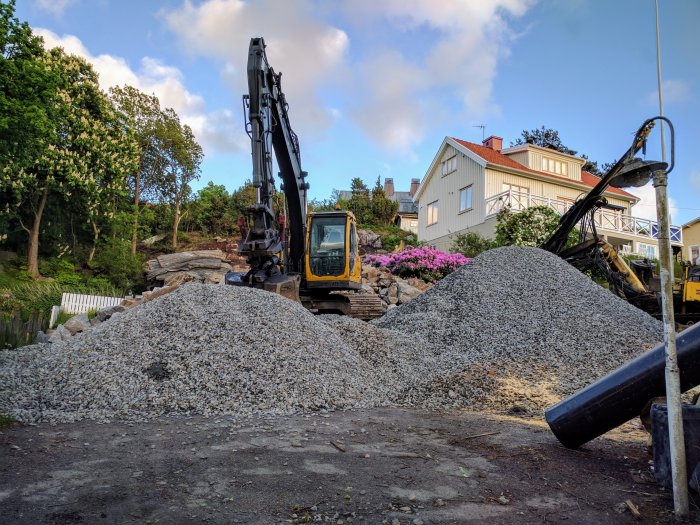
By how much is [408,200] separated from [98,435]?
39508 mm

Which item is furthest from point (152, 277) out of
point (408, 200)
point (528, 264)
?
point (408, 200)

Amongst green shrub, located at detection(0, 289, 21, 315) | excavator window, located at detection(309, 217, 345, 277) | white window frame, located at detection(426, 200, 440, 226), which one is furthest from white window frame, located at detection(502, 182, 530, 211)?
green shrub, located at detection(0, 289, 21, 315)

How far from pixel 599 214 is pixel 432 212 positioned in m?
7.34

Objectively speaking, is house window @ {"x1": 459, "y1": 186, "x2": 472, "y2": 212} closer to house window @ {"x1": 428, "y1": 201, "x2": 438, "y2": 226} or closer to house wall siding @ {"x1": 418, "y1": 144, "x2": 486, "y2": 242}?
house wall siding @ {"x1": 418, "y1": 144, "x2": 486, "y2": 242}

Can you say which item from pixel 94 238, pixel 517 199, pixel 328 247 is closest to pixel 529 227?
pixel 517 199

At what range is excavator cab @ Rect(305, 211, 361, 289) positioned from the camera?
35.8ft

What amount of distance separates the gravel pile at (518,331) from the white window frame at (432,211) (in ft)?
44.3

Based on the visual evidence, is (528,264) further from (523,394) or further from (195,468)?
(195,468)

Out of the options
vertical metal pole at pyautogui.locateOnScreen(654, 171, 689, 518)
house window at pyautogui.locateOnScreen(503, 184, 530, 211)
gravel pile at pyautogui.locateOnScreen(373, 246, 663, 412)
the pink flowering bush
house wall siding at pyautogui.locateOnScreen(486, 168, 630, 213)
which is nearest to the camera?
vertical metal pole at pyautogui.locateOnScreen(654, 171, 689, 518)

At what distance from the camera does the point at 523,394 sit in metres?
6.14

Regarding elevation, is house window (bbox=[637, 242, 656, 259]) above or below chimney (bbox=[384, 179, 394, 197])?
below

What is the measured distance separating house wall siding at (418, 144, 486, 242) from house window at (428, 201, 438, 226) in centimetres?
20

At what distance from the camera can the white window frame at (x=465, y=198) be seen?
22484 millimetres

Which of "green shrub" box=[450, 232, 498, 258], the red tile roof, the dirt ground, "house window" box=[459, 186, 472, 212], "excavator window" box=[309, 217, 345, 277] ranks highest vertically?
the red tile roof
